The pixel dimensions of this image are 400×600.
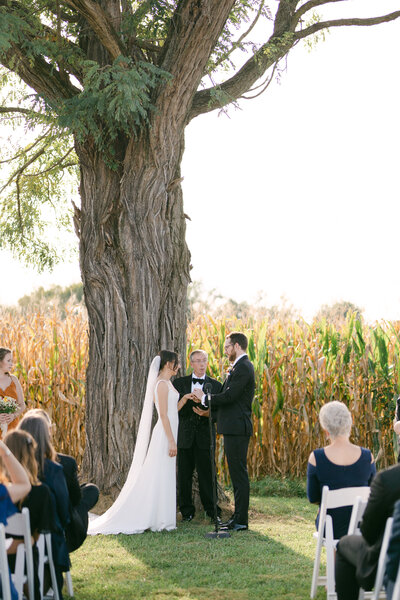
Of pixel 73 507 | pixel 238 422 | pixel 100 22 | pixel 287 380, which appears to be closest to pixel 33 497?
pixel 73 507

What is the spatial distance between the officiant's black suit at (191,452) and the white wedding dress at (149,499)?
0.46 m

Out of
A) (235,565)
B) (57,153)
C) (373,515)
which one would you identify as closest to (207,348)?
(57,153)

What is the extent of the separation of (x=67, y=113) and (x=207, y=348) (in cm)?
491

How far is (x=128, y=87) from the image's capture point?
889 cm

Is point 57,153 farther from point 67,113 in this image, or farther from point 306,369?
point 306,369

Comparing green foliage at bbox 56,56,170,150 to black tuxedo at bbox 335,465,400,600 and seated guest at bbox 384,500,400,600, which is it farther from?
seated guest at bbox 384,500,400,600

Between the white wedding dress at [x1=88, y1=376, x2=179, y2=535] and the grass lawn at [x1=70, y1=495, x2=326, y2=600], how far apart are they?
0.19 m

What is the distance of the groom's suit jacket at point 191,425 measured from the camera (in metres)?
9.27

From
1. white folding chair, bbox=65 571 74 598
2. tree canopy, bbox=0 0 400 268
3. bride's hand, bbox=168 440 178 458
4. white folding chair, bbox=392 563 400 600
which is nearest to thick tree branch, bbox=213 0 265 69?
tree canopy, bbox=0 0 400 268

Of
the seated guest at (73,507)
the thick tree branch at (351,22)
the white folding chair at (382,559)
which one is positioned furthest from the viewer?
the thick tree branch at (351,22)

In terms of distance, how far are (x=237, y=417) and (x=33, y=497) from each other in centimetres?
383

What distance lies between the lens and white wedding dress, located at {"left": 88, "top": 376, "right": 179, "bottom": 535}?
8.73 m

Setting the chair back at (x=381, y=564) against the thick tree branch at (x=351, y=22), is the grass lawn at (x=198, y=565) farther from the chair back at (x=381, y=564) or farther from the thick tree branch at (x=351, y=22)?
the thick tree branch at (x=351, y=22)

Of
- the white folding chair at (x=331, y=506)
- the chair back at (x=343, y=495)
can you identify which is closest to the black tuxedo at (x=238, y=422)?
the white folding chair at (x=331, y=506)
